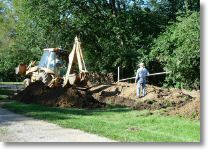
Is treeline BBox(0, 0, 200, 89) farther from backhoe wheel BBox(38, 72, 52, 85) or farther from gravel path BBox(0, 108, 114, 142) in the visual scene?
gravel path BBox(0, 108, 114, 142)

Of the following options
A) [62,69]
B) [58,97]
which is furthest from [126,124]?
[62,69]

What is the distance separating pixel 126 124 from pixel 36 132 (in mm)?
2417

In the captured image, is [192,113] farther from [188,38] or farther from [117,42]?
[117,42]

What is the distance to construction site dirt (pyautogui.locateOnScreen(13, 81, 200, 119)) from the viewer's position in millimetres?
15617

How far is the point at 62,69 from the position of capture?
20.1 m

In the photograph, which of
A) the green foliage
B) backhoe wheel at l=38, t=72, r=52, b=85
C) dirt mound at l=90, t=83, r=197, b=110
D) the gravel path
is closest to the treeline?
the green foliage

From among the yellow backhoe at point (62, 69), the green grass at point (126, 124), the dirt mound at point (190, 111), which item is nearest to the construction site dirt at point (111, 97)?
the dirt mound at point (190, 111)

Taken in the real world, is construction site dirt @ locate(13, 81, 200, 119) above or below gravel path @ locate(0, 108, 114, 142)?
above

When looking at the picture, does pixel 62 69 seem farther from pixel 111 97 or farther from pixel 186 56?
pixel 186 56

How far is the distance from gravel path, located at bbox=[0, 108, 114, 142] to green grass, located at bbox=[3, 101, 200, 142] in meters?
0.33

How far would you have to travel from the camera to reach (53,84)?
745 inches

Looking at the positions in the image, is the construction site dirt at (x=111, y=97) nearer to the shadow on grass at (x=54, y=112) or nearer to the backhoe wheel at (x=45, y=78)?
the shadow on grass at (x=54, y=112)

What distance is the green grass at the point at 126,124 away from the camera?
9.18 meters

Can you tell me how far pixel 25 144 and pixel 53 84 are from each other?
11.0 meters
